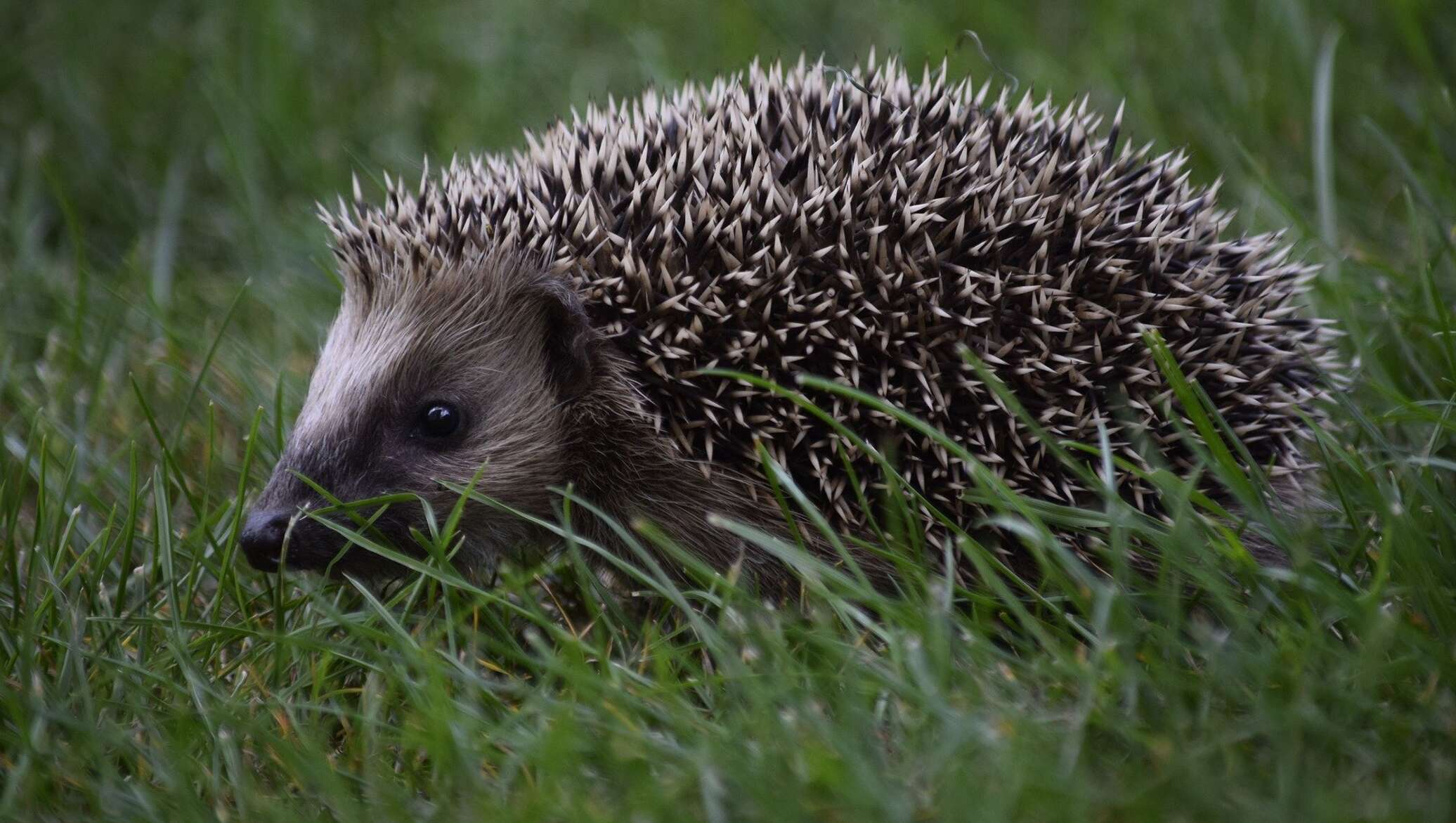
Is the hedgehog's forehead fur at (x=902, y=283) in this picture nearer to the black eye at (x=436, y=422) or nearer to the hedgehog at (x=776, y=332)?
the hedgehog at (x=776, y=332)

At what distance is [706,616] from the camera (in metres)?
3.43

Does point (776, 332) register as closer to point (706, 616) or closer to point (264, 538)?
point (706, 616)

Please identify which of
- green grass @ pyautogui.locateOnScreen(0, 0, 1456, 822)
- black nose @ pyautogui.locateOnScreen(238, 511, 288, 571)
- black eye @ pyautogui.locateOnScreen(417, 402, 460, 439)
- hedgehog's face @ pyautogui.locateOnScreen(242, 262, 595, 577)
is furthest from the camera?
black eye @ pyautogui.locateOnScreen(417, 402, 460, 439)

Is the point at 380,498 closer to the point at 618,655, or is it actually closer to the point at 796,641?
the point at 618,655

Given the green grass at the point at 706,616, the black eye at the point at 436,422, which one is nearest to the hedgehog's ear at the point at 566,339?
the black eye at the point at 436,422

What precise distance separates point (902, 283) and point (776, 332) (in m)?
0.35

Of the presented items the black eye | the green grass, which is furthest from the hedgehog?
the green grass

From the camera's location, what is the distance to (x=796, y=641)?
3160 mm

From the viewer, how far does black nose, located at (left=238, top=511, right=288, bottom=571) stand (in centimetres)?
329

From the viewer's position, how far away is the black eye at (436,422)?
364 centimetres

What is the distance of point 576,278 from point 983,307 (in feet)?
3.58

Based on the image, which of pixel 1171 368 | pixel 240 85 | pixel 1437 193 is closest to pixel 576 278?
pixel 1171 368

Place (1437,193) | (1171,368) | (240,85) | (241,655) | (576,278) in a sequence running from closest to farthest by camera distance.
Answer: (1171,368) → (241,655) → (576,278) → (1437,193) → (240,85)

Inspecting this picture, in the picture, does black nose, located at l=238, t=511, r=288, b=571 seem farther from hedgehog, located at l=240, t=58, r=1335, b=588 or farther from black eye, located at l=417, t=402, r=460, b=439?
black eye, located at l=417, t=402, r=460, b=439
